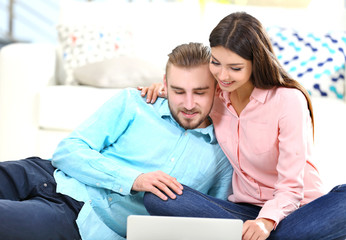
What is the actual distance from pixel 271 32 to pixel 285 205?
5.51ft

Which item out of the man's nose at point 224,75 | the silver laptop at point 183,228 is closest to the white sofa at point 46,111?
the man's nose at point 224,75

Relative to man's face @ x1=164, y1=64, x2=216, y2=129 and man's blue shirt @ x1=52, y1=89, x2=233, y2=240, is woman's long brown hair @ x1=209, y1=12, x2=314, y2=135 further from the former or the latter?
man's blue shirt @ x1=52, y1=89, x2=233, y2=240

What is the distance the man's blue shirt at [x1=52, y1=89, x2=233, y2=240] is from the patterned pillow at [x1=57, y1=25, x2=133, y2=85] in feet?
3.95

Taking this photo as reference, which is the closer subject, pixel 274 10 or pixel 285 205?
pixel 285 205

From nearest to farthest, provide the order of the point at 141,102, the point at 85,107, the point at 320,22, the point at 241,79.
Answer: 1. the point at 241,79
2. the point at 141,102
3. the point at 85,107
4. the point at 320,22

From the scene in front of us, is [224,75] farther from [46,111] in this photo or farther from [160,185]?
[46,111]

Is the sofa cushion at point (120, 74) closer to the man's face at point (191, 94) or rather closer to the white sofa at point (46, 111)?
the white sofa at point (46, 111)

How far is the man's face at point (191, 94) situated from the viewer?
5.09ft

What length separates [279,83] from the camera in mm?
1462

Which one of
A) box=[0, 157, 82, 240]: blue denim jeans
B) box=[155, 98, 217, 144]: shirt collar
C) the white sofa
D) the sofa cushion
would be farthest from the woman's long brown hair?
the sofa cushion

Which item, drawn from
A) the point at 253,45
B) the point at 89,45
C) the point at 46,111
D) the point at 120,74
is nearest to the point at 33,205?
the point at 253,45

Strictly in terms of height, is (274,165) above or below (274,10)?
below

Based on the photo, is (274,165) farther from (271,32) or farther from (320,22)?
(320,22)

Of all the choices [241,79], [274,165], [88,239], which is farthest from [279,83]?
[88,239]
